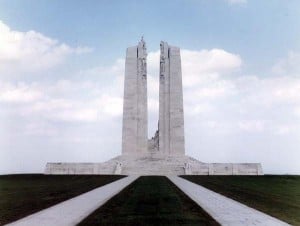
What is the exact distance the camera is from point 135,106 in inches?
1763

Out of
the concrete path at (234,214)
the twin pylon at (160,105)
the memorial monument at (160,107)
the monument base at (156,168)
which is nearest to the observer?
the concrete path at (234,214)

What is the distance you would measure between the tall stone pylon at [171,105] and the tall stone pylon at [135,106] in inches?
64.9

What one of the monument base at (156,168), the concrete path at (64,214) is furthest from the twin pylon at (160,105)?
the concrete path at (64,214)

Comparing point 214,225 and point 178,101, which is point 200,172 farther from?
point 214,225

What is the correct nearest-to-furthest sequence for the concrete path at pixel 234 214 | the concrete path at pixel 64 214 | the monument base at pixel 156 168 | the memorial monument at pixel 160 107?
the concrete path at pixel 64 214, the concrete path at pixel 234 214, the monument base at pixel 156 168, the memorial monument at pixel 160 107

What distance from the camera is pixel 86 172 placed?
37.3 meters

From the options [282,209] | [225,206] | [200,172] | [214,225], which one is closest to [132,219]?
[214,225]

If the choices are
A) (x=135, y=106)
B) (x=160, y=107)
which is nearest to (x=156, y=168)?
(x=135, y=106)

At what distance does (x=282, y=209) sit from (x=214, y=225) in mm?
3541

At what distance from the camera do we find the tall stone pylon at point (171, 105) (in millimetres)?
44844

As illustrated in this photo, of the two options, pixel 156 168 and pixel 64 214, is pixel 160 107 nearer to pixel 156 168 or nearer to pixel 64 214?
pixel 156 168

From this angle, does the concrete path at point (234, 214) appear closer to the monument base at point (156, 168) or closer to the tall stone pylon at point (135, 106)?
the monument base at point (156, 168)

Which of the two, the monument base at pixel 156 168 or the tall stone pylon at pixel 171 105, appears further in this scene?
the tall stone pylon at pixel 171 105

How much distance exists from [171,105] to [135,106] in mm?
3443
